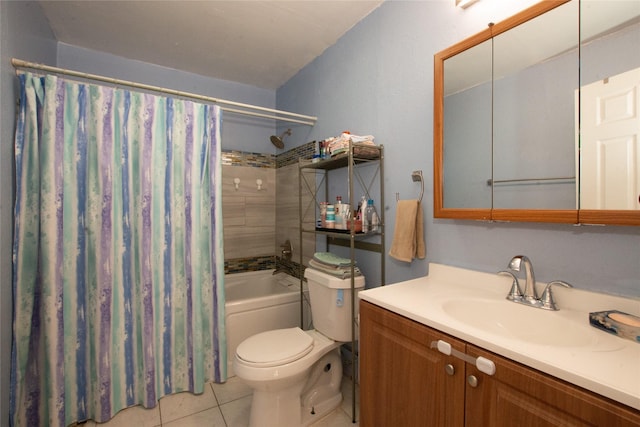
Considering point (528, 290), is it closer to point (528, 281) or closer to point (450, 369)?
point (528, 281)

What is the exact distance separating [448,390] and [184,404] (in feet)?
5.33

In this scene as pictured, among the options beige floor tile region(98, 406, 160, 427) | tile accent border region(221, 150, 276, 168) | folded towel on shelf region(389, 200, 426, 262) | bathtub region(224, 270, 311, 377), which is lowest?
beige floor tile region(98, 406, 160, 427)

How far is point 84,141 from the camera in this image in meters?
1.53

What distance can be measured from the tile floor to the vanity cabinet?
0.58m

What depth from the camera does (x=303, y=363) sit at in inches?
54.6

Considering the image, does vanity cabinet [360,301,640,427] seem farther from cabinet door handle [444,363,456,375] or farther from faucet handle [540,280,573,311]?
faucet handle [540,280,573,311]

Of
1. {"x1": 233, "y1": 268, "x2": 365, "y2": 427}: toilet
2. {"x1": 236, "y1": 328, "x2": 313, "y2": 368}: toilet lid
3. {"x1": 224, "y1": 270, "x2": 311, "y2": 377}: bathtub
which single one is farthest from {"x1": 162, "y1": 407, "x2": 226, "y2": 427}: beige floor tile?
{"x1": 236, "y1": 328, "x2": 313, "y2": 368}: toilet lid

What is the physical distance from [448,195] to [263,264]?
2046 mm

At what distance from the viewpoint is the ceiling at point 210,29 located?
1685 mm

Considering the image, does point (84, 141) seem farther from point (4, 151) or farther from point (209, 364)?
point (209, 364)

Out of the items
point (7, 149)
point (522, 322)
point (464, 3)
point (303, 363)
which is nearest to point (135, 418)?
point (303, 363)

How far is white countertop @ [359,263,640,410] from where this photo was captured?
0.57m

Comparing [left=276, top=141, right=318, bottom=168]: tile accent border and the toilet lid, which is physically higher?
[left=276, top=141, right=318, bottom=168]: tile accent border

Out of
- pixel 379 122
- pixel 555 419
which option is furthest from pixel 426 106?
pixel 555 419
